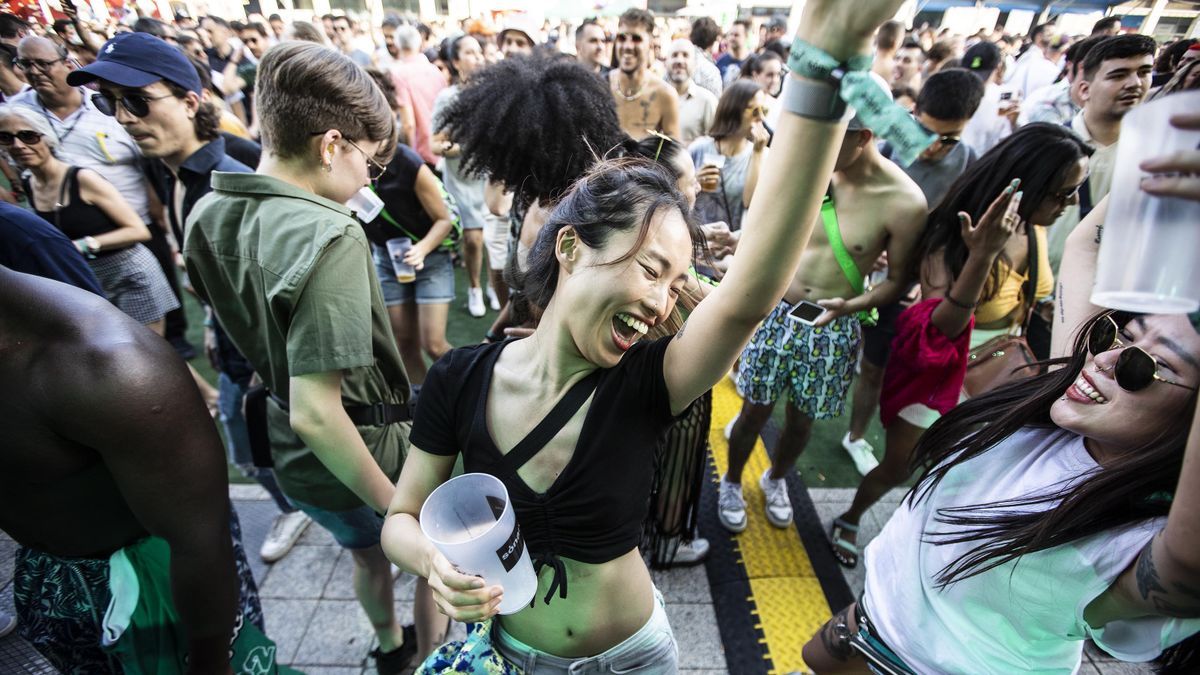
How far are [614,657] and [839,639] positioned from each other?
0.94 metres

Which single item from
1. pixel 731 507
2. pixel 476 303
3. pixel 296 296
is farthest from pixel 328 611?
pixel 476 303

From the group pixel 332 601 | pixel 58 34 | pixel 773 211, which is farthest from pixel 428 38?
pixel 773 211

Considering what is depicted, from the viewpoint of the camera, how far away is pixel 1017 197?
93.2 inches

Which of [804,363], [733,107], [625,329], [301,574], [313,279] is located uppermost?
[733,107]

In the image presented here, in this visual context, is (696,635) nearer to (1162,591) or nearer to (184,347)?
(1162,591)

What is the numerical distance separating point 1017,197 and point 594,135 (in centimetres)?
185

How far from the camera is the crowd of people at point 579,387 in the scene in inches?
45.5

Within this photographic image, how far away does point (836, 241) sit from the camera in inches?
117

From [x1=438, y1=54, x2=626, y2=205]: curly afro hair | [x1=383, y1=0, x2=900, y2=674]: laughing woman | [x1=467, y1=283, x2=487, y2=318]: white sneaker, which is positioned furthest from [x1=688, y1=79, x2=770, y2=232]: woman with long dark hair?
[x1=383, y1=0, x2=900, y2=674]: laughing woman

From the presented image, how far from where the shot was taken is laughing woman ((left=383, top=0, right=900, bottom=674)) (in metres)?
1.23

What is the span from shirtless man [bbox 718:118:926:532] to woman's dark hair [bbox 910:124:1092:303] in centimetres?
16

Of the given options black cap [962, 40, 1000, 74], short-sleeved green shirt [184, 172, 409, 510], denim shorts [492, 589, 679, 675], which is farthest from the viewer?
black cap [962, 40, 1000, 74]

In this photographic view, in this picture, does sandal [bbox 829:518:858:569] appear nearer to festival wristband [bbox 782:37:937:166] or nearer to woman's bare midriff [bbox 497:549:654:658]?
woman's bare midriff [bbox 497:549:654:658]

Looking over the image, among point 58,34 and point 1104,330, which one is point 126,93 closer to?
point 58,34
